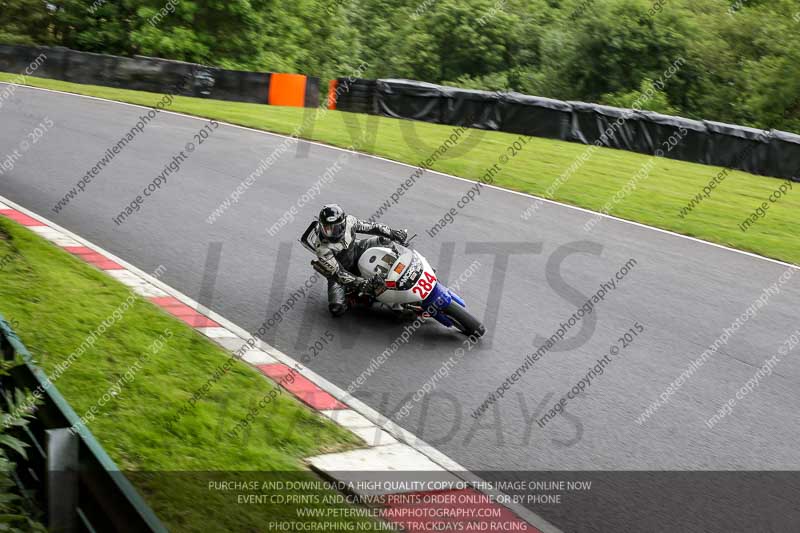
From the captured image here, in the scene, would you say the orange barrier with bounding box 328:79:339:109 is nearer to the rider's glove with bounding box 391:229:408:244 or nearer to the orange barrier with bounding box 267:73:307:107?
the orange barrier with bounding box 267:73:307:107

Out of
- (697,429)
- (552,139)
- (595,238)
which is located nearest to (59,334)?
(697,429)

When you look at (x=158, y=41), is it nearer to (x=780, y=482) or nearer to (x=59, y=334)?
(x=59, y=334)

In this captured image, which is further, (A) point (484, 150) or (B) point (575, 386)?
(A) point (484, 150)

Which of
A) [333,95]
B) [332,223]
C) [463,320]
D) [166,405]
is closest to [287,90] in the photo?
[333,95]

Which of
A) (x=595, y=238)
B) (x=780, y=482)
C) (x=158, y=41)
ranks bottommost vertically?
(x=158, y=41)

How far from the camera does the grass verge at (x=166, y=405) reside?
18.8 feet

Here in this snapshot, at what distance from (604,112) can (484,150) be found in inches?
177

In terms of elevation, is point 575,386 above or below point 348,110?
above

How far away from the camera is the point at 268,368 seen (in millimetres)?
8195

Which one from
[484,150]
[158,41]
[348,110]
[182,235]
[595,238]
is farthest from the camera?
[158,41]

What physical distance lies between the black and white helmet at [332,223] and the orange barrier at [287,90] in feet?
69.5

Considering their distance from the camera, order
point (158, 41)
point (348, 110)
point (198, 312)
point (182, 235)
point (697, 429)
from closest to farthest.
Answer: point (697, 429), point (198, 312), point (182, 235), point (348, 110), point (158, 41)

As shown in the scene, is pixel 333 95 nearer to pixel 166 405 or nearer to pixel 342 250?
pixel 342 250

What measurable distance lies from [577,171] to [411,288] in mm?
12474
